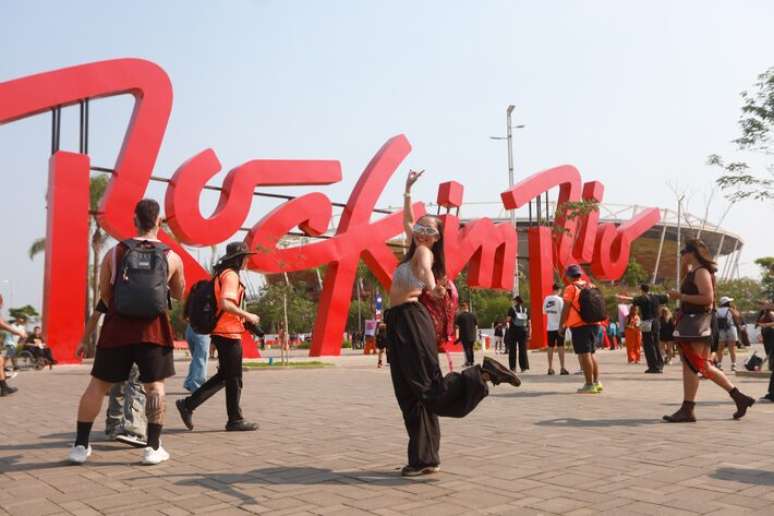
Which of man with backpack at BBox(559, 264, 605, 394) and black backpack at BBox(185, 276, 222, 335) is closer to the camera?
black backpack at BBox(185, 276, 222, 335)

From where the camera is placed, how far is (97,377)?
15.4 ft

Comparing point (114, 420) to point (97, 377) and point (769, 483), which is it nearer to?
point (97, 377)

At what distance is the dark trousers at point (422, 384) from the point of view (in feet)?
13.4

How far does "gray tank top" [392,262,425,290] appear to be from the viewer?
14.3 feet

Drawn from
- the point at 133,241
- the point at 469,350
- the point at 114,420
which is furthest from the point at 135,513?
the point at 469,350

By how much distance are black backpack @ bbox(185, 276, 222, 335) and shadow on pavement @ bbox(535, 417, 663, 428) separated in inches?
115

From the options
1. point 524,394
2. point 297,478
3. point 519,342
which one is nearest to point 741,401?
point 524,394

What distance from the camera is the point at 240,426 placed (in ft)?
20.1

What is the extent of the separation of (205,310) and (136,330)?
1.22 meters

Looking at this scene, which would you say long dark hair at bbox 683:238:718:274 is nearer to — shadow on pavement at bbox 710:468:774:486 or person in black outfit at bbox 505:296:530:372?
shadow on pavement at bbox 710:468:774:486

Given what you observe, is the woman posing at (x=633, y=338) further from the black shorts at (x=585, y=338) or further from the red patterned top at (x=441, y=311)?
the red patterned top at (x=441, y=311)

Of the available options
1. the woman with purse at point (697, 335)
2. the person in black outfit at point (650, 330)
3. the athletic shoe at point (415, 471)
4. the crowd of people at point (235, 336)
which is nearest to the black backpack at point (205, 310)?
the crowd of people at point (235, 336)

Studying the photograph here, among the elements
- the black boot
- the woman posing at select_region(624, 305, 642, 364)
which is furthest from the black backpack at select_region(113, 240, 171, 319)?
the woman posing at select_region(624, 305, 642, 364)

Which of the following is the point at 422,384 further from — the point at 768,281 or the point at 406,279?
the point at 768,281
